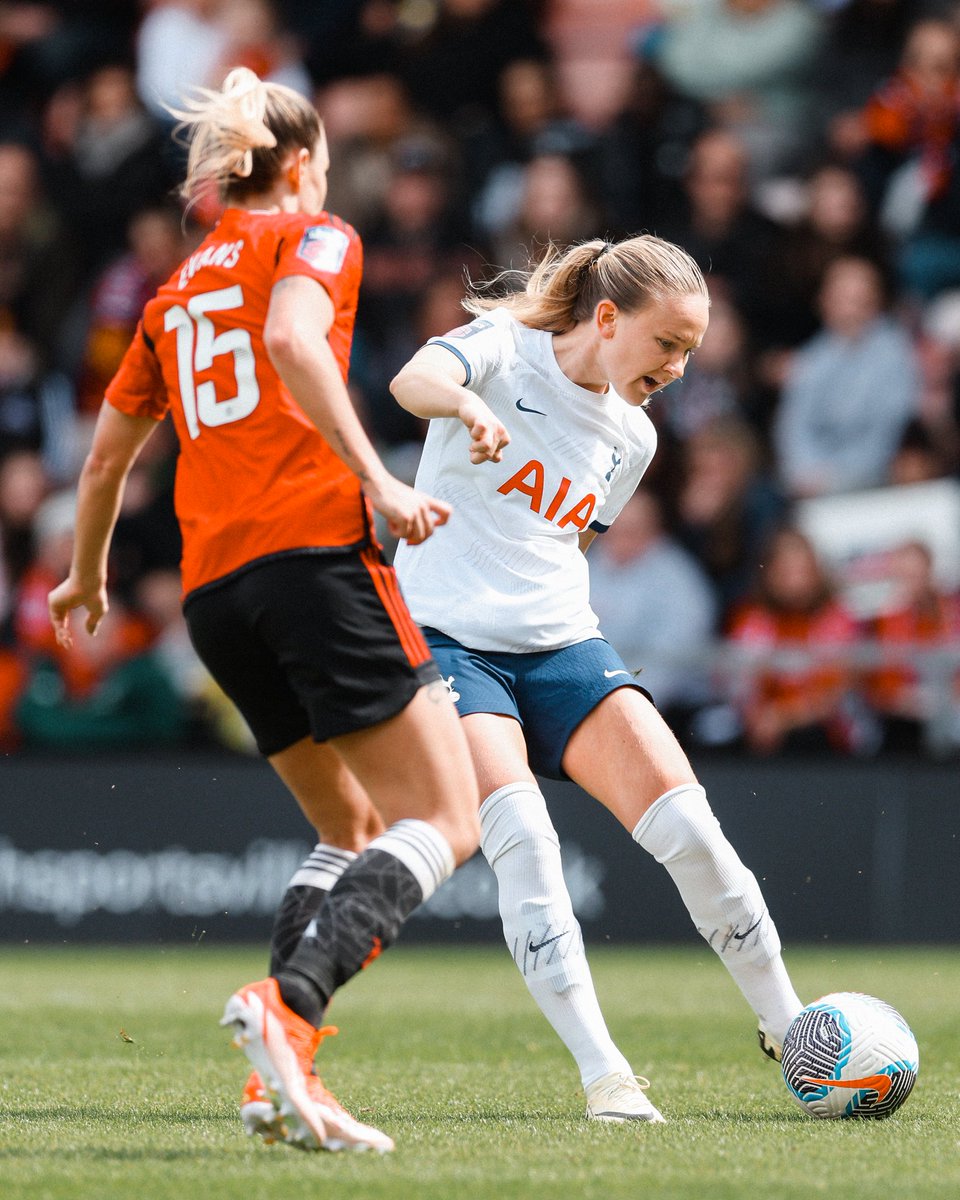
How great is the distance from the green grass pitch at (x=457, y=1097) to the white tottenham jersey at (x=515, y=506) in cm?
119

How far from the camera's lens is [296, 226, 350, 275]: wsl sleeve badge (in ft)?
11.8

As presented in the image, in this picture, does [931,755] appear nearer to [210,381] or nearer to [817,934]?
[817,934]

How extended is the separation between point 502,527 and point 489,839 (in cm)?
77

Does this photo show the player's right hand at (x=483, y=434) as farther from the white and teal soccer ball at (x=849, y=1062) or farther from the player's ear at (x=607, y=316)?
the white and teal soccer ball at (x=849, y=1062)

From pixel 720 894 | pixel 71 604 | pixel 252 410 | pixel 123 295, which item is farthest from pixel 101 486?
pixel 123 295

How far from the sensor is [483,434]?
12.1ft

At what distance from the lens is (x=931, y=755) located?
9758 millimetres

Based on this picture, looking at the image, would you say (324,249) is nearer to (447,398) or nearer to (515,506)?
(447,398)

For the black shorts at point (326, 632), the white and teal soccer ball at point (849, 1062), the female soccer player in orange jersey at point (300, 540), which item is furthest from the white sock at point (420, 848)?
the white and teal soccer ball at point (849, 1062)

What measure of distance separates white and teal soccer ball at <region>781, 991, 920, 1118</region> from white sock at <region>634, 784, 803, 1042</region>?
19 cm

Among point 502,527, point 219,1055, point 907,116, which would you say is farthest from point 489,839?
point 907,116

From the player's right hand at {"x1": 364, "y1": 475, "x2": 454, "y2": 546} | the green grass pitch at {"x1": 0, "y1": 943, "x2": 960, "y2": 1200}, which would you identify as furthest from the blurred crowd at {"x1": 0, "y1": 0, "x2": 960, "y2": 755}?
the player's right hand at {"x1": 364, "y1": 475, "x2": 454, "y2": 546}

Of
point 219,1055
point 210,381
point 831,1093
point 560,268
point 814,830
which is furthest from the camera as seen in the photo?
point 814,830

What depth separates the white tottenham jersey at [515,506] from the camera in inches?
178
